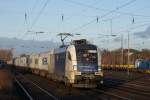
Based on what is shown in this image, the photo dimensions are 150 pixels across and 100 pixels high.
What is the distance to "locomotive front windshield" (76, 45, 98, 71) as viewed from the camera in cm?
2711

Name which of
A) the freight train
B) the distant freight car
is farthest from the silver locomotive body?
the distant freight car

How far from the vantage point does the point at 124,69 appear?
267 ft

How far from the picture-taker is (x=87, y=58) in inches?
1085

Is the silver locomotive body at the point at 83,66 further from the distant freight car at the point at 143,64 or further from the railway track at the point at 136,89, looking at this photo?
the distant freight car at the point at 143,64

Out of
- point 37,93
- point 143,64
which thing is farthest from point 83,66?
point 143,64

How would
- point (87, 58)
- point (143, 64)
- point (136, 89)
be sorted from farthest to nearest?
1. point (143, 64)
2. point (136, 89)
3. point (87, 58)

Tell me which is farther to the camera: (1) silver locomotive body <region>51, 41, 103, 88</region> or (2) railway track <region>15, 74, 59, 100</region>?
(1) silver locomotive body <region>51, 41, 103, 88</region>

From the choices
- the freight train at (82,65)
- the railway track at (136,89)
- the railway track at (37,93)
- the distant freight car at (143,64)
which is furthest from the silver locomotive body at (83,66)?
the distant freight car at (143,64)

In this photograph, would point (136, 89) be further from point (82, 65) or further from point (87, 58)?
point (82, 65)

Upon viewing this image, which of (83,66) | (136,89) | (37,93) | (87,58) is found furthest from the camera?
(136,89)

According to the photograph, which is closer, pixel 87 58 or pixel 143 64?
pixel 87 58

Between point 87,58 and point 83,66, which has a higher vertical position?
point 87,58

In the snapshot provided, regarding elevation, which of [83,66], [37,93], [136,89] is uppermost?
[83,66]

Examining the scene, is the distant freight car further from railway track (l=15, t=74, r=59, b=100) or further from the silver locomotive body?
the silver locomotive body
